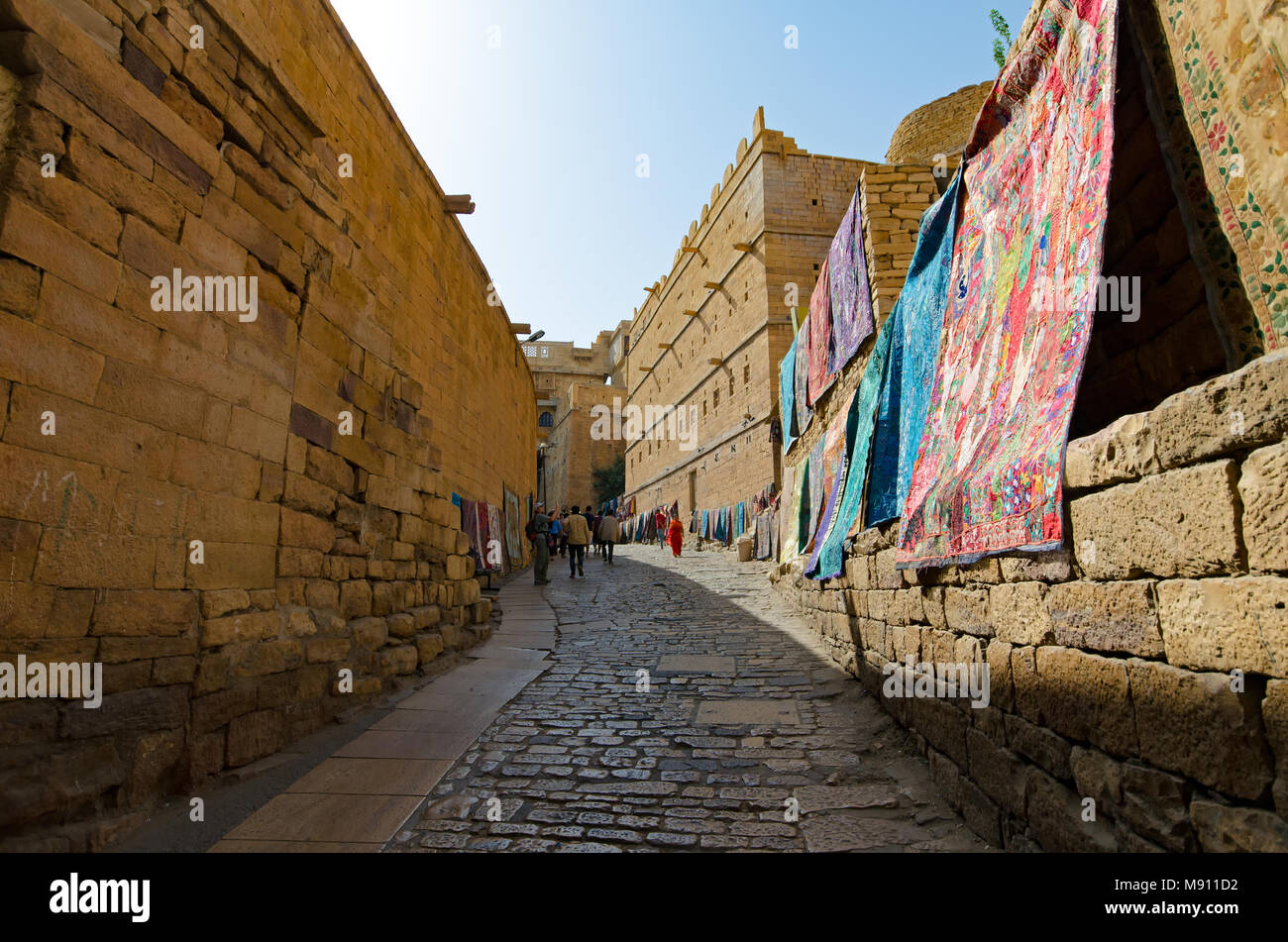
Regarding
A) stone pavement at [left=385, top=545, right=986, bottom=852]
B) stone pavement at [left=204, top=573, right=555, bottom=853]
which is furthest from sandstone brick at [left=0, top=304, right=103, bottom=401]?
stone pavement at [left=385, top=545, right=986, bottom=852]

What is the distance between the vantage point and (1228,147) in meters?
2.29

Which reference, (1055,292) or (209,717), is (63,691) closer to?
(209,717)

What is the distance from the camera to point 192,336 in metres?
3.50

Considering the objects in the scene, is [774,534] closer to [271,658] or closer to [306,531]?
[306,531]

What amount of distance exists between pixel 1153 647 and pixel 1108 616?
0.22m

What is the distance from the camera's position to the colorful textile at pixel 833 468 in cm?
622

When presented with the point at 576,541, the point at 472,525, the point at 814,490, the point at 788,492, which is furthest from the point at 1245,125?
the point at 576,541

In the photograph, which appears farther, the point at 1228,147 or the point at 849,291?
the point at 849,291

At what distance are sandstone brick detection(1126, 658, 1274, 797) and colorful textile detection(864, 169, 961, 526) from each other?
2421 millimetres

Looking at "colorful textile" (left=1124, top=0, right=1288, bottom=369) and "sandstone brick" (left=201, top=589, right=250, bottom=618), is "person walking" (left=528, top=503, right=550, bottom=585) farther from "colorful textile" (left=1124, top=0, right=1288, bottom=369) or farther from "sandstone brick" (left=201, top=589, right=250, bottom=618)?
"colorful textile" (left=1124, top=0, right=1288, bottom=369)

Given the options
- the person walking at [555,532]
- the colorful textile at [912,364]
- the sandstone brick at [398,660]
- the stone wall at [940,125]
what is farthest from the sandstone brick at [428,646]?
the stone wall at [940,125]

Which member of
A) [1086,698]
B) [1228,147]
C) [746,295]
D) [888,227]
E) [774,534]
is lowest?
[1086,698]
